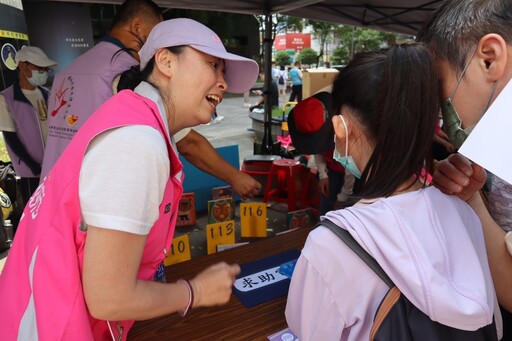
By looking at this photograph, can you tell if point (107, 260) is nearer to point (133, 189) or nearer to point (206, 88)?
point (133, 189)

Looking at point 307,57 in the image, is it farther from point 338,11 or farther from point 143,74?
point 143,74

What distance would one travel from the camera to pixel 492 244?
33.2 inches

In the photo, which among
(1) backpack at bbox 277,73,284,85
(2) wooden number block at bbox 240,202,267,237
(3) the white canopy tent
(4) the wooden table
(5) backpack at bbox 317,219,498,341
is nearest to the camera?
(5) backpack at bbox 317,219,498,341

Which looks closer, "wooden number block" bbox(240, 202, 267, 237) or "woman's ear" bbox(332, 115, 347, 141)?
"woman's ear" bbox(332, 115, 347, 141)

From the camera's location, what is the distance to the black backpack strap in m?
0.65

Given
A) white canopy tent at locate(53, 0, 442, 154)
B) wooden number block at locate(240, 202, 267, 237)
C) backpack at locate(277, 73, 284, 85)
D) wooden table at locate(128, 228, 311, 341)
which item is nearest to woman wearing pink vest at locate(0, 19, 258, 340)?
wooden table at locate(128, 228, 311, 341)

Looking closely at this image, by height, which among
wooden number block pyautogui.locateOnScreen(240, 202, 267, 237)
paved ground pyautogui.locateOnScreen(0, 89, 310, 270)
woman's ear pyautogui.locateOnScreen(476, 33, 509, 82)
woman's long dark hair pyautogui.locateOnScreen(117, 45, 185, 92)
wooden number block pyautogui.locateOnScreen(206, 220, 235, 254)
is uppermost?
woman's ear pyautogui.locateOnScreen(476, 33, 509, 82)

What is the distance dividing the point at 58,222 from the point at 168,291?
0.85ft

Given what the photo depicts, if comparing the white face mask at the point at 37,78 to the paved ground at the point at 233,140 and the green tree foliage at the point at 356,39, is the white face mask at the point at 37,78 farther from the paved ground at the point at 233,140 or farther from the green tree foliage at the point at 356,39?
the green tree foliage at the point at 356,39

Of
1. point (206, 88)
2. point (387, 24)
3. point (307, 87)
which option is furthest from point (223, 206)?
point (307, 87)

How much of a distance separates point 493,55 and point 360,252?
1.50 feet

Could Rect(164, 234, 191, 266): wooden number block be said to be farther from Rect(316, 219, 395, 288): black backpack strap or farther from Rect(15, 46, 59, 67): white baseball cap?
Rect(15, 46, 59, 67): white baseball cap

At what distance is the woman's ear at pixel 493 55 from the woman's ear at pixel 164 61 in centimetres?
67

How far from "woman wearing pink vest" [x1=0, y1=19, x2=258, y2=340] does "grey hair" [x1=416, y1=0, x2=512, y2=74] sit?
1.60ft
